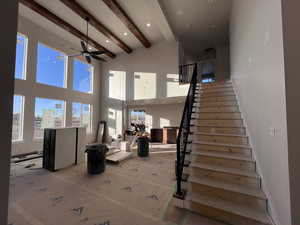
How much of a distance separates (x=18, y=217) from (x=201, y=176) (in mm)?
3018

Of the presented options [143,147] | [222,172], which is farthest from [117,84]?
[222,172]

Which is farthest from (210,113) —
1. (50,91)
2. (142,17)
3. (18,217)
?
(50,91)

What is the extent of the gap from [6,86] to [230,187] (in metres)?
2.86

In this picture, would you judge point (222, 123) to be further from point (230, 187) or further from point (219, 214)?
point (219, 214)

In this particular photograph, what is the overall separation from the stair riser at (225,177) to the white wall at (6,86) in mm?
2508

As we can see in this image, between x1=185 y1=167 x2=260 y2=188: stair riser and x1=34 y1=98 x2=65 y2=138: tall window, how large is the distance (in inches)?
256

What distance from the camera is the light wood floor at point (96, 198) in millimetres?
1941

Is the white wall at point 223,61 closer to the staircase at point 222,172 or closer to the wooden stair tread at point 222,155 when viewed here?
the staircase at point 222,172

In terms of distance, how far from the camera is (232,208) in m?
1.87

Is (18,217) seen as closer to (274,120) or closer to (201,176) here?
(201,176)

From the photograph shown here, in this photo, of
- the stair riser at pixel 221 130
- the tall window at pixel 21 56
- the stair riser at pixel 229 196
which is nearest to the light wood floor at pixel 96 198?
the stair riser at pixel 229 196

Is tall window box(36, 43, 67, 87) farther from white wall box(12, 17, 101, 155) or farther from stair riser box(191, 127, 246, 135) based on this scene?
stair riser box(191, 127, 246, 135)

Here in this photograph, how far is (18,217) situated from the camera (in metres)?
1.99

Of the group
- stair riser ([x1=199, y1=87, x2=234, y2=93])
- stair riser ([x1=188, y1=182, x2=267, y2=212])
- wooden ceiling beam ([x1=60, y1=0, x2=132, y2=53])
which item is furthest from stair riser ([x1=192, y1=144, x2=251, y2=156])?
wooden ceiling beam ([x1=60, y1=0, x2=132, y2=53])
